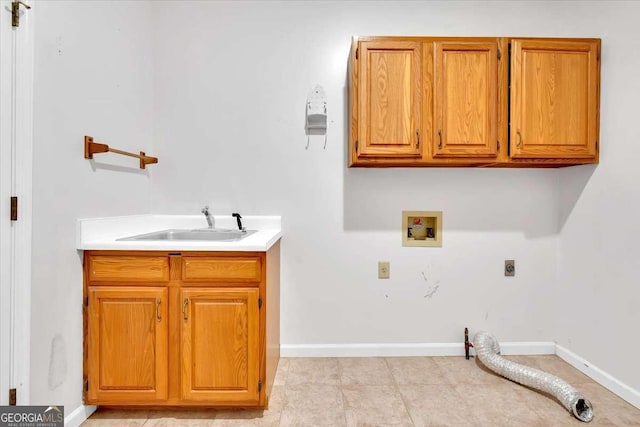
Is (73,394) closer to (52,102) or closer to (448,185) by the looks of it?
(52,102)

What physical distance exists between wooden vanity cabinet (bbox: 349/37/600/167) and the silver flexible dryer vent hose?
1.19 meters

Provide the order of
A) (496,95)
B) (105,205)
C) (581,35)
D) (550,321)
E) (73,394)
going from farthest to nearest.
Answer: (550,321)
(581,35)
(496,95)
(105,205)
(73,394)

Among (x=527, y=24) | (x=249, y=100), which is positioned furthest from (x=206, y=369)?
(x=527, y=24)

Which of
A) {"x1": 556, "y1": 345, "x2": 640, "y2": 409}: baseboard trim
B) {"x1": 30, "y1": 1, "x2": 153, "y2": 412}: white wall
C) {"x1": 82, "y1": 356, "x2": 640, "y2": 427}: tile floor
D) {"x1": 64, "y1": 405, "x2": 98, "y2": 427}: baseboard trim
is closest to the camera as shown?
{"x1": 30, "y1": 1, "x2": 153, "y2": 412}: white wall

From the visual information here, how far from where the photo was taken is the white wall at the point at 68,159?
1.42 meters

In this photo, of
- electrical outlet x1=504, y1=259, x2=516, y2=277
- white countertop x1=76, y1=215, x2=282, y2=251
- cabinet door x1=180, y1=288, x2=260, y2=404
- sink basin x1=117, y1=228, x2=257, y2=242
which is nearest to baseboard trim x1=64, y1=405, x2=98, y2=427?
cabinet door x1=180, y1=288, x2=260, y2=404

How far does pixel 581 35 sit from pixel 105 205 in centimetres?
307

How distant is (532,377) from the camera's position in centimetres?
191

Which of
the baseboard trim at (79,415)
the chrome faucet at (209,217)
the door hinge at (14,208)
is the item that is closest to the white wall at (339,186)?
the chrome faucet at (209,217)

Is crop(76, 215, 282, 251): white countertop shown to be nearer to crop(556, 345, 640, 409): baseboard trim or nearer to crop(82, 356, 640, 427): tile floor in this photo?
crop(82, 356, 640, 427): tile floor

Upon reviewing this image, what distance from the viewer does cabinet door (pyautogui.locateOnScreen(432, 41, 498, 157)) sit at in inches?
80.1

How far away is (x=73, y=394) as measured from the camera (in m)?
1.60

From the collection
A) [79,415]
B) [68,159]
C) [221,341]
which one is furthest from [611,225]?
[79,415]

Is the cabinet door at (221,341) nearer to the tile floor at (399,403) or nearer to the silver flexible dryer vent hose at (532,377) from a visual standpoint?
the tile floor at (399,403)
